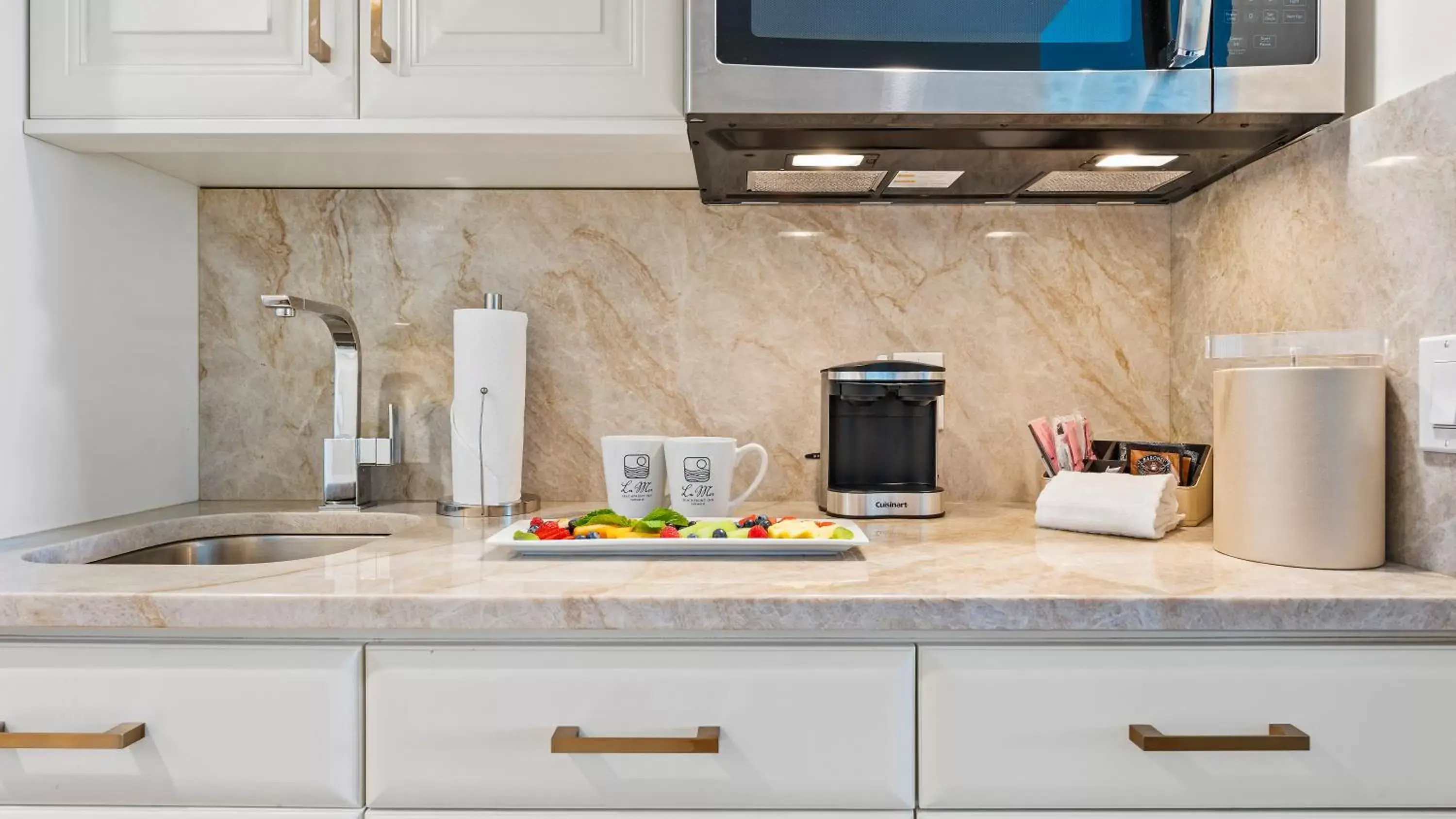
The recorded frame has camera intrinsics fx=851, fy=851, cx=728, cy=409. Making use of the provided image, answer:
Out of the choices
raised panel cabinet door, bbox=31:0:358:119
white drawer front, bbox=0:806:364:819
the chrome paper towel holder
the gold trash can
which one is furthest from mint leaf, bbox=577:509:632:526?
the gold trash can

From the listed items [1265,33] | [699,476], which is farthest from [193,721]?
[1265,33]

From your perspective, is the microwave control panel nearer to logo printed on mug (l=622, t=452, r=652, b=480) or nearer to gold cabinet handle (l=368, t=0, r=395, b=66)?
logo printed on mug (l=622, t=452, r=652, b=480)

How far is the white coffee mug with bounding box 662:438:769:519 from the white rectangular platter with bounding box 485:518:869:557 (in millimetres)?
203

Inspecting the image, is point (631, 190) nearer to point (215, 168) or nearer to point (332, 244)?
point (332, 244)

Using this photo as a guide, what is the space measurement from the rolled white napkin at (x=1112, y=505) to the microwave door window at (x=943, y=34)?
52 centimetres

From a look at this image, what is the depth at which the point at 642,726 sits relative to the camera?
793 mm

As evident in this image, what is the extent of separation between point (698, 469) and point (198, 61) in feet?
2.78

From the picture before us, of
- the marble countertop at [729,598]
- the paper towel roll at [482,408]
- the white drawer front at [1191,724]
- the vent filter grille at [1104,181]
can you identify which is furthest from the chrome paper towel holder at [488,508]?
the vent filter grille at [1104,181]

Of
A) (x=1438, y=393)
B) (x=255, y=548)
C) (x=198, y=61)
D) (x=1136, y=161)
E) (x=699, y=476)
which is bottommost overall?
(x=255, y=548)

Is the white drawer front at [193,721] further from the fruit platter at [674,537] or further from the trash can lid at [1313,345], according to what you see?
the trash can lid at [1313,345]

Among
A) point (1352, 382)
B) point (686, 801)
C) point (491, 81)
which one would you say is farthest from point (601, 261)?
point (1352, 382)

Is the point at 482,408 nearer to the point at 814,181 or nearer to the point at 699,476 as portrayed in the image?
the point at 699,476

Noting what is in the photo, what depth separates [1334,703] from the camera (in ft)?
2.59

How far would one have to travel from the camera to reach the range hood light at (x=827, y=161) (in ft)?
3.88
